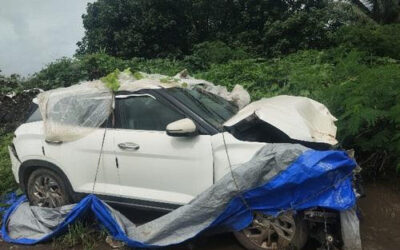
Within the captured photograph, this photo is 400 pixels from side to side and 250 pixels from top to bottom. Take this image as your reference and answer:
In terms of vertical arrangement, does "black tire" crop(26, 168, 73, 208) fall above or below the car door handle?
below

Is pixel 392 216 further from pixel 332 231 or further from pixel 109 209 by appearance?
pixel 109 209

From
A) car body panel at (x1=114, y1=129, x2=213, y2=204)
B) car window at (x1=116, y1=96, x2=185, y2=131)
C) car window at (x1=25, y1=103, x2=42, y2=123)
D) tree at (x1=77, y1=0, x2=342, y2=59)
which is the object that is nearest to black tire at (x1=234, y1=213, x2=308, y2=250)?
car body panel at (x1=114, y1=129, x2=213, y2=204)

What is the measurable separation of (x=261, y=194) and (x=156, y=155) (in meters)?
1.28

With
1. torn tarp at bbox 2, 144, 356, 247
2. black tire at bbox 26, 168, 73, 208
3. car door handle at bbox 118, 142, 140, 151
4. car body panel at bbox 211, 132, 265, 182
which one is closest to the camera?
torn tarp at bbox 2, 144, 356, 247

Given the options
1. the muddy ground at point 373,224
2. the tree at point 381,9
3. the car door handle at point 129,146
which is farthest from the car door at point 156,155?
the tree at point 381,9

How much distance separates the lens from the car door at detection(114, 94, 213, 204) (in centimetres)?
498

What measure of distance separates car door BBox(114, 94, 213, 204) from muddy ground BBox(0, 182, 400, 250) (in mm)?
506

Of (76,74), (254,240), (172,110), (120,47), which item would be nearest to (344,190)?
(254,240)

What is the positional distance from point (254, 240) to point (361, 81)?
3159 mm

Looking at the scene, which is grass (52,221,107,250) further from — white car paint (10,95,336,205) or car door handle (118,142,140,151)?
car door handle (118,142,140,151)

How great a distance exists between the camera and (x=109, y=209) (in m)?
5.41

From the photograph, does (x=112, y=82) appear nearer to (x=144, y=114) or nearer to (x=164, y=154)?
(x=144, y=114)

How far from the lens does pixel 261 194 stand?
466 centimetres

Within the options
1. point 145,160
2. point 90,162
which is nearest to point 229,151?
point 145,160
